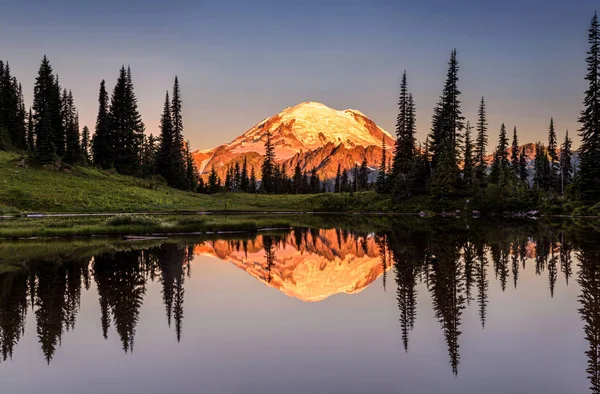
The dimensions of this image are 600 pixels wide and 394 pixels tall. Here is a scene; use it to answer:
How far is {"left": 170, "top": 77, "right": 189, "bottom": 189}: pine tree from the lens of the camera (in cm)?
10381

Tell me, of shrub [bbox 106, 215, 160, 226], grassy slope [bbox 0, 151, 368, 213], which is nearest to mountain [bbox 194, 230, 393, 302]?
shrub [bbox 106, 215, 160, 226]

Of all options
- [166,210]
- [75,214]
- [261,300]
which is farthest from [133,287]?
[166,210]

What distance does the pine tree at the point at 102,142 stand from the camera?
315 ft

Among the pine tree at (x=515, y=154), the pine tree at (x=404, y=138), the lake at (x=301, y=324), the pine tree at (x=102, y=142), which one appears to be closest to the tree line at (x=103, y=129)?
the pine tree at (x=102, y=142)

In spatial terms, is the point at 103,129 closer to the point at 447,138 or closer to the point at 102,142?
the point at 102,142

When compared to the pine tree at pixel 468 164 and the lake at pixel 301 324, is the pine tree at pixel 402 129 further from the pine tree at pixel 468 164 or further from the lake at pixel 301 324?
the lake at pixel 301 324

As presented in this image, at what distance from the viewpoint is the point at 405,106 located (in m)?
106

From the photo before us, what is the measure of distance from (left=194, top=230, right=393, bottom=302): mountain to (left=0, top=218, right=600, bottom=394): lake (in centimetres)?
19

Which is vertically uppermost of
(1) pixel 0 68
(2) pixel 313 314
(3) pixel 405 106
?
(1) pixel 0 68

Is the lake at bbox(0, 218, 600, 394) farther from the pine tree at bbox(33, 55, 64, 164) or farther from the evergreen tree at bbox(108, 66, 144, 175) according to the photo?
the evergreen tree at bbox(108, 66, 144, 175)

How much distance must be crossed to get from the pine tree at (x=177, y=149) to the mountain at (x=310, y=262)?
6581 centimetres

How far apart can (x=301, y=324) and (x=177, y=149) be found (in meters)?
96.4

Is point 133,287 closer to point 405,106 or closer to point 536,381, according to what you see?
point 536,381

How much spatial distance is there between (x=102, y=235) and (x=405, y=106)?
7933 centimetres
